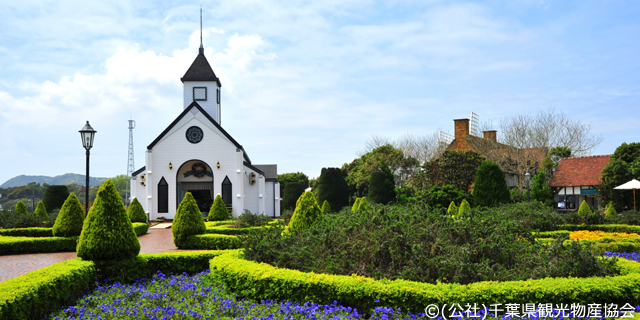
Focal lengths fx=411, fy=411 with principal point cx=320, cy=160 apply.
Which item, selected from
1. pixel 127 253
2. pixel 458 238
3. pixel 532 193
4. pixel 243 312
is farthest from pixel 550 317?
pixel 532 193

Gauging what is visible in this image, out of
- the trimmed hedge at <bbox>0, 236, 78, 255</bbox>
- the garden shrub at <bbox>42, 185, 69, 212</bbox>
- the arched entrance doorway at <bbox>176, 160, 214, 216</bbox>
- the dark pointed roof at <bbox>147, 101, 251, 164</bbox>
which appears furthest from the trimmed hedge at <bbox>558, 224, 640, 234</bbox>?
the garden shrub at <bbox>42, 185, 69, 212</bbox>

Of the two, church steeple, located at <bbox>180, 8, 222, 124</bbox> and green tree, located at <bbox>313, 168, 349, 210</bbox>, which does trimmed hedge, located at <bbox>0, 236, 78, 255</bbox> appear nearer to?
green tree, located at <bbox>313, 168, 349, 210</bbox>

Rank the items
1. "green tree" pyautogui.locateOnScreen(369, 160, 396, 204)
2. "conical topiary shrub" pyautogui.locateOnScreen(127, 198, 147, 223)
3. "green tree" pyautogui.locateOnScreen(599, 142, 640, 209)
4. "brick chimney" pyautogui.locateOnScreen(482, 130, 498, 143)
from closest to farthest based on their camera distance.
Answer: "conical topiary shrub" pyautogui.locateOnScreen(127, 198, 147, 223), "green tree" pyautogui.locateOnScreen(599, 142, 640, 209), "green tree" pyautogui.locateOnScreen(369, 160, 396, 204), "brick chimney" pyautogui.locateOnScreen(482, 130, 498, 143)

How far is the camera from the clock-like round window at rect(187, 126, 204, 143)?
29.4m

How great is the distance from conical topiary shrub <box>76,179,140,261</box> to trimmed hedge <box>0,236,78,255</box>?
20.7 ft

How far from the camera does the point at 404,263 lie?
658 cm

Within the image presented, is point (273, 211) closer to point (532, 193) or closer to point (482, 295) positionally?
point (532, 193)

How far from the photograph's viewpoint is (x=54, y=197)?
26938mm

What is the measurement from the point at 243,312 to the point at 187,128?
83.9 feet

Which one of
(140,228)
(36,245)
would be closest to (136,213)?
(140,228)

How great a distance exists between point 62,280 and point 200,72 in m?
28.8

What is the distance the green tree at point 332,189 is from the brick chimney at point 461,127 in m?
15.4

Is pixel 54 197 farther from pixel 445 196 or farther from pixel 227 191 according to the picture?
pixel 445 196

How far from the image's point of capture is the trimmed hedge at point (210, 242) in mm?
12430
